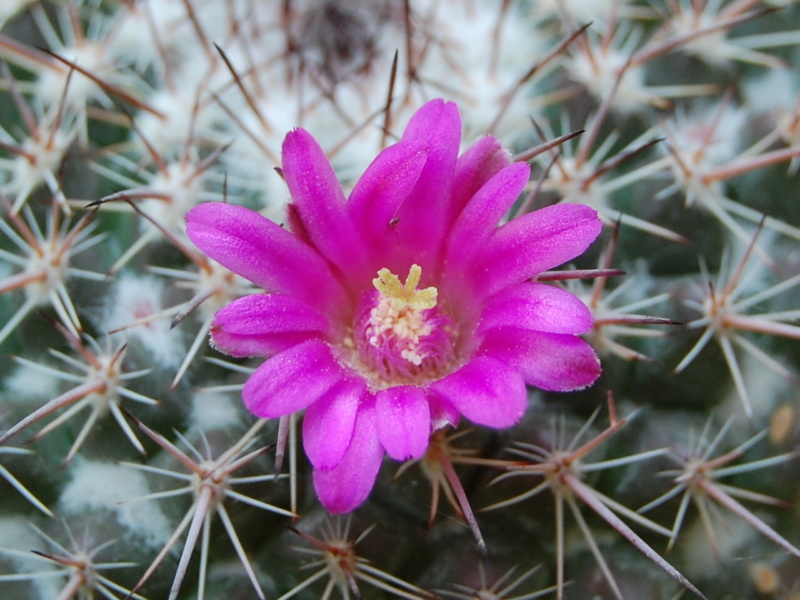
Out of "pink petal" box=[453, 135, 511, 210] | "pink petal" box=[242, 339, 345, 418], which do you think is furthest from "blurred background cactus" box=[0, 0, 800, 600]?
"pink petal" box=[242, 339, 345, 418]

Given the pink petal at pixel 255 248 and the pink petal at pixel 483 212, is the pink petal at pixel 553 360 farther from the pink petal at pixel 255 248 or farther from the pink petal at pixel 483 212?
the pink petal at pixel 255 248

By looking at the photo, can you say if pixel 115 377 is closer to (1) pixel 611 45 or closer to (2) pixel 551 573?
(2) pixel 551 573

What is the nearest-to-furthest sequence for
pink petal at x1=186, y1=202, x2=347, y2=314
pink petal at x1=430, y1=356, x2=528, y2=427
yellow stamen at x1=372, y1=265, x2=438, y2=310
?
pink petal at x1=430, y1=356, x2=528, y2=427
pink petal at x1=186, y1=202, x2=347, y2=314
yellow stamen at x1=372, y1=265, x2=438, y2=310

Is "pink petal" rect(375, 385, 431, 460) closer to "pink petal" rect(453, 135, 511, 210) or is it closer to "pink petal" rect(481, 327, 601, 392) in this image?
"pink petal" rect(481, 327, 601, 392)

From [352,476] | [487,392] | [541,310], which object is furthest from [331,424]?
[541,310]

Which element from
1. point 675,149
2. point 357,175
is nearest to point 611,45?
point 675,149

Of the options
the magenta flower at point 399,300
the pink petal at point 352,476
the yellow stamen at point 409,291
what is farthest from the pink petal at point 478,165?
the pink petal at point 352,476
